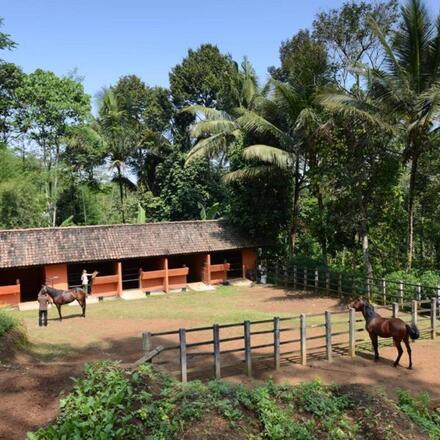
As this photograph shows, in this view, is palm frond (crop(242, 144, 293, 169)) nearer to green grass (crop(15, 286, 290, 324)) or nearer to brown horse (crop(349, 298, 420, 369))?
green grass (crop(15, 286, 290, 324))

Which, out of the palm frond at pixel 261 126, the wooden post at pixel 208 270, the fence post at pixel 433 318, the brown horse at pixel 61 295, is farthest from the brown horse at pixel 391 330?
the wooden post at pixel 208 270

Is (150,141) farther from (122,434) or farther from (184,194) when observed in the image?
(122,434)

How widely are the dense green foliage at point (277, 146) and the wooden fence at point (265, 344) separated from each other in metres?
5.27

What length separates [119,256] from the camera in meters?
20.1

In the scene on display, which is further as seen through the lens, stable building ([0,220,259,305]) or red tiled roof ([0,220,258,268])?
stable building ([0,220,259,305])

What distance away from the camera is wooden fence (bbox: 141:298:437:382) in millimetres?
9078

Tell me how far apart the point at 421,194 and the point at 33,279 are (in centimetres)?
1800

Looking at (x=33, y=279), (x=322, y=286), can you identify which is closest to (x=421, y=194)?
(x=322, y=286)

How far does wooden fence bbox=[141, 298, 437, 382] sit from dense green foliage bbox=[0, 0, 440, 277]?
5.27 metres

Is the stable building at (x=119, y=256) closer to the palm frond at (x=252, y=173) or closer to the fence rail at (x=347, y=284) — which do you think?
the fence rail at (x=347, y=284)

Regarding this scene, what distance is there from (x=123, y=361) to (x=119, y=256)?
9.58 m

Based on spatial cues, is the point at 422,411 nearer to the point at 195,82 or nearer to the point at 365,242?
the point at 365,242

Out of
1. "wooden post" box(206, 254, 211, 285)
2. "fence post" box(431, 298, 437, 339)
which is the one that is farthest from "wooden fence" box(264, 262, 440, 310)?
"wooden post" box(206, 254, 211, 285)

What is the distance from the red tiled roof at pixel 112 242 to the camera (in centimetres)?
1897
